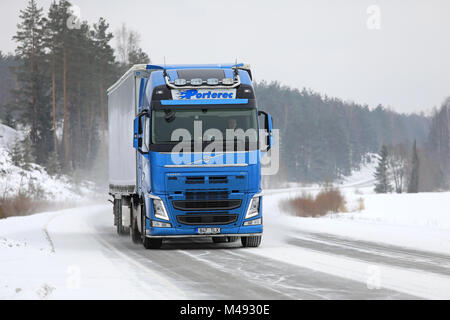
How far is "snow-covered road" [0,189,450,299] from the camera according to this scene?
34.2 feet

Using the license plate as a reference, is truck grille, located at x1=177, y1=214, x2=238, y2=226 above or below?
above

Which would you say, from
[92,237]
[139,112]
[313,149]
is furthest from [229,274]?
[313,149]

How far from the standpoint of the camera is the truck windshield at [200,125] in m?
17.1

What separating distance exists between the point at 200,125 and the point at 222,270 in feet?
15.2

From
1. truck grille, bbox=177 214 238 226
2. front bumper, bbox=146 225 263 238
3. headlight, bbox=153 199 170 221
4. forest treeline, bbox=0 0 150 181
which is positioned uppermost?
forest treeline, bbox=0 0 150 181

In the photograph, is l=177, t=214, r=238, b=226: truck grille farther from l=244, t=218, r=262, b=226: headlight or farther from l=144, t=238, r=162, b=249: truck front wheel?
l=144, t=238, r=162, b=249: truck front wheel

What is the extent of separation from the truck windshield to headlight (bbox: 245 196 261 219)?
1.36 m

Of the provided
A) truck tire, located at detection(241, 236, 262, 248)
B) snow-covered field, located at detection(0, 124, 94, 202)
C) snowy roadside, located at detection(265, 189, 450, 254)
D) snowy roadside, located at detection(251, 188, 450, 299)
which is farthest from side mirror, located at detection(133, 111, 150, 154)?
snow-covered field, located at detection(0, 124, 94, 202)

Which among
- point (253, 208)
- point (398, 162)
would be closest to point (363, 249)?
point (253, 208)

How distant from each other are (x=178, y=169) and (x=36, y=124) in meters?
60.1

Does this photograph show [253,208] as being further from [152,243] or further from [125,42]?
[125,42]

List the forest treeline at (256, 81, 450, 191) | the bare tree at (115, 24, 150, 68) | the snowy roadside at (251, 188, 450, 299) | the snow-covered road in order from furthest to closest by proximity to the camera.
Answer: the forest treeline at (256, 81, 450, 191), the bare tree at (115, 24, 150, 68), the snowy roadside at (251, 188, 450, 299), the snow-covered road

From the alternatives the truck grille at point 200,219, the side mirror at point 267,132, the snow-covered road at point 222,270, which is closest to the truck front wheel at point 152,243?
the snow-covered road at point 222,270
